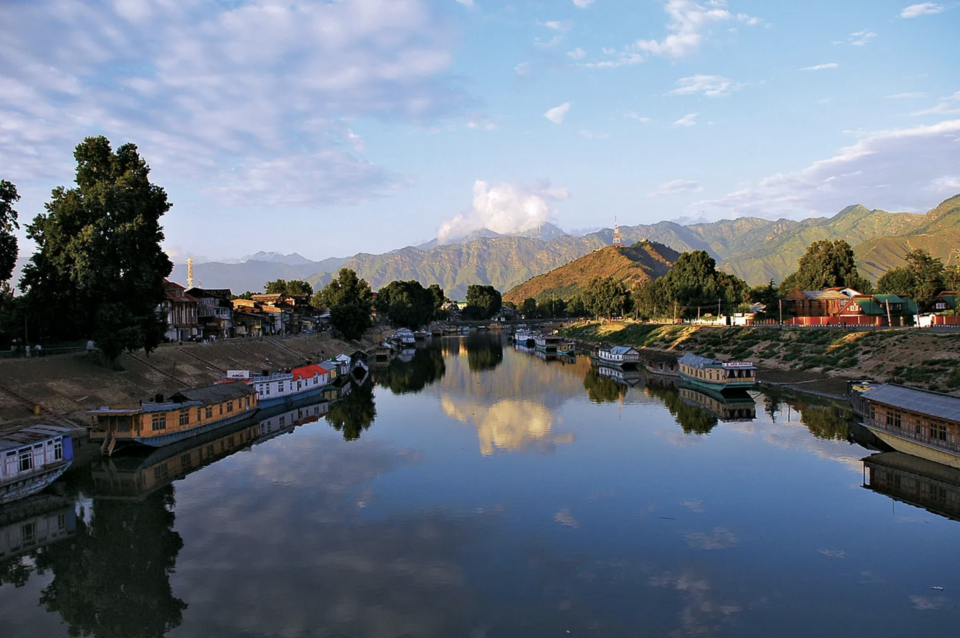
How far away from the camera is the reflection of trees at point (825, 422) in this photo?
4712 cm

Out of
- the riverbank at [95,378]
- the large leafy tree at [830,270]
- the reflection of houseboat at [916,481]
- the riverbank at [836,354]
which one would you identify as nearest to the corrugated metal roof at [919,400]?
the reflection of houseboat at [916,481]

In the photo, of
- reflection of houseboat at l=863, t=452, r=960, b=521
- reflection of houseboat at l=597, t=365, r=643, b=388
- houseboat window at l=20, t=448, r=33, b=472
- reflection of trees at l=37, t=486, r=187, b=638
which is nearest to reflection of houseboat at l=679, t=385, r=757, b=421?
reflection of houseboat at l=597, t=365, r=643, b=388

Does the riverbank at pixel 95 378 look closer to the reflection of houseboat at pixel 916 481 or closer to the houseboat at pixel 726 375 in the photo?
the reflection of houseboat at pixel 916 481

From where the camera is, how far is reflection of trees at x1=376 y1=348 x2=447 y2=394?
280 ft

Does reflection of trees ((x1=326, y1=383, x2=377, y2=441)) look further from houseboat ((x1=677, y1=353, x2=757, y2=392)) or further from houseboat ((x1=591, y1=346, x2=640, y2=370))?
houseboat ((x1=591, y1=346, x2=640, y2=370))

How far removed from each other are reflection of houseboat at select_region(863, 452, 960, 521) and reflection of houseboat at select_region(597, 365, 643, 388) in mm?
44106

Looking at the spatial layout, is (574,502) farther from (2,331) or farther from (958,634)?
(2,331)

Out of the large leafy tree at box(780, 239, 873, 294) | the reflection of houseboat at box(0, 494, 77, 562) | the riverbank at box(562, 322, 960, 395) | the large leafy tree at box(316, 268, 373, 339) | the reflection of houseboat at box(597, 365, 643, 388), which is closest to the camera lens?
the reflection of houseboat at box(0, 494, 77, 562)

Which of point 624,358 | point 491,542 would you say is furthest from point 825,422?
point 624,358

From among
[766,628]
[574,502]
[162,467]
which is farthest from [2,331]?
[766,628]

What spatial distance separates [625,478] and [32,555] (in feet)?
101

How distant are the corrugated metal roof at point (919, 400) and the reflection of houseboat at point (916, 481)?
11.1 ft

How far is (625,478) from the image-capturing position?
36.7 meters

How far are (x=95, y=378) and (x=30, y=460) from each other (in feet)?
81.5
